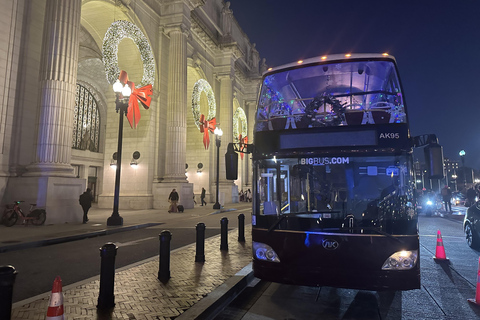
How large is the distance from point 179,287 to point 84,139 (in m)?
27.3

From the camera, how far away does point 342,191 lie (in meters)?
4.52

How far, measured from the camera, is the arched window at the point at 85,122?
2794 cm

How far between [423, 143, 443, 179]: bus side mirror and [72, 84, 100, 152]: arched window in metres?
28.7

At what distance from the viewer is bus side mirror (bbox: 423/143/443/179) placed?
15.0 ft

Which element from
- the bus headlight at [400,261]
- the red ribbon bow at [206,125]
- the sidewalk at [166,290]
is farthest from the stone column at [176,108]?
the bus headlight at [400,261]

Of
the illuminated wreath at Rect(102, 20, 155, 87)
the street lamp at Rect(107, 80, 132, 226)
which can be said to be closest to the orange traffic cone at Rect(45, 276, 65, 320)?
the street lamp at Rect(107, 80, 132, 226)

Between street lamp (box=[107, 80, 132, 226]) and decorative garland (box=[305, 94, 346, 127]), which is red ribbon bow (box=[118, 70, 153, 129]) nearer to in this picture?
street lamp (box=[107, 80, 132, 226])

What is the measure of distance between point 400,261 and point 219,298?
2.44 m

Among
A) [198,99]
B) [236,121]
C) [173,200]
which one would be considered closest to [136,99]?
[173,200]

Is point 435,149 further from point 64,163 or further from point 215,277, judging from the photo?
point 64,163

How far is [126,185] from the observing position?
2175 cm

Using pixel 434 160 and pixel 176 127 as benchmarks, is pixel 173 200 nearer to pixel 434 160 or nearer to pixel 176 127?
pixel 176 127

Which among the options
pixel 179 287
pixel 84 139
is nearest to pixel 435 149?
pixel 179 287

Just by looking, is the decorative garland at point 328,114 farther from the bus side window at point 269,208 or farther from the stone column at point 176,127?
the stone column at point 176,127
